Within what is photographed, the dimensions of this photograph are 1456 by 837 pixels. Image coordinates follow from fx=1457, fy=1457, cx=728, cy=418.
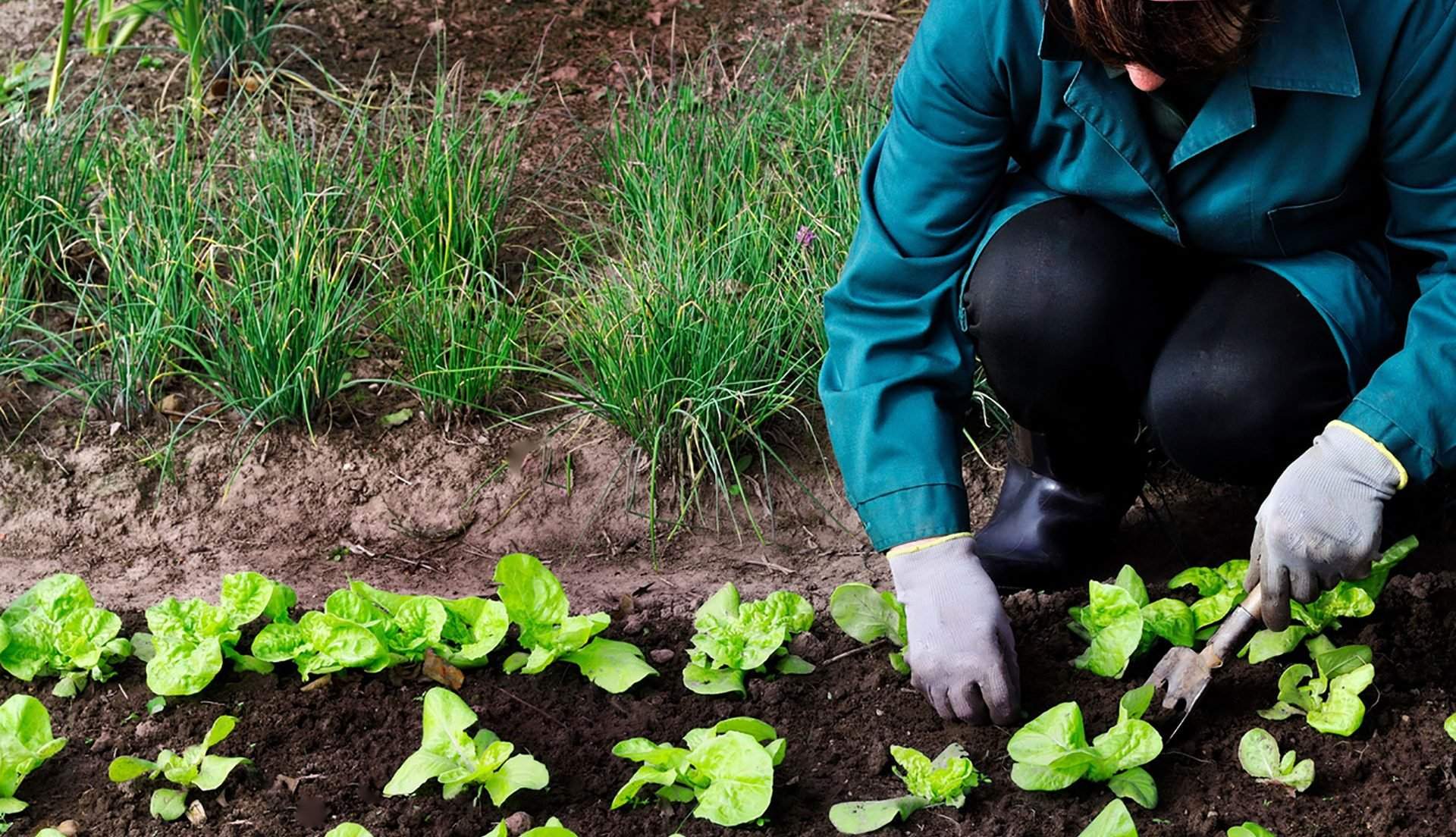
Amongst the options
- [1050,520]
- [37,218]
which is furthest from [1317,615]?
[37,218]

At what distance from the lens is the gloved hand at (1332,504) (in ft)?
5.42

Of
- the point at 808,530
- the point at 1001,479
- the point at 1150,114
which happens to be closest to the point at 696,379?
the point at 808,530

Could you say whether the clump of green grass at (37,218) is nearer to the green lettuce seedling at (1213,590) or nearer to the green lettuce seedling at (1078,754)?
the green lettuce seedling at (1078,754)

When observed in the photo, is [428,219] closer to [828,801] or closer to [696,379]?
[696,379]

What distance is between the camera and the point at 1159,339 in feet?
6.40

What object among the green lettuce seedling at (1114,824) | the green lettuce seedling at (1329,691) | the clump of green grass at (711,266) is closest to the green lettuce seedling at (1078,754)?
the green lettuce seedling at (1114,824)

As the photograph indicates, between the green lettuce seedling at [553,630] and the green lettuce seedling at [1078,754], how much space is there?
0.50m

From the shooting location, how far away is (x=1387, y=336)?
184 centimetres

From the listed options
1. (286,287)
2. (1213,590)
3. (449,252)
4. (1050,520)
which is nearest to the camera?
(1213,590)

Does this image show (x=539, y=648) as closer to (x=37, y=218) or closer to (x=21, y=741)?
(x=21, y=741)

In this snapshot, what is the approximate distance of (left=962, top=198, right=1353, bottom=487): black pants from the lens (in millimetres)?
1818

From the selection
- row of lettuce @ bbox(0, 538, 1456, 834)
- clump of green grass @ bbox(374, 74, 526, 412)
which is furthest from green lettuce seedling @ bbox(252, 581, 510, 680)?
clump of green grass @ bbox(374, 74, 526, 412)

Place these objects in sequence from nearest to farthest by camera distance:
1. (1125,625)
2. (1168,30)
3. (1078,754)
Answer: (1168,30)
(1078,754)
(1125,625)

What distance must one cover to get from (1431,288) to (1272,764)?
592mm
